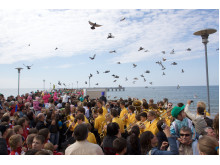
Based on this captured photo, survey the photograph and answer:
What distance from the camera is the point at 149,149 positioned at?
2.75 m

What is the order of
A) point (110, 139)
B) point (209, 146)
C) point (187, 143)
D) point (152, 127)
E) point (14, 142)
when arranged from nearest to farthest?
point (209, 146) → point (187, 143) → point (14, 142) → point (110, 139) → point (152, 127)

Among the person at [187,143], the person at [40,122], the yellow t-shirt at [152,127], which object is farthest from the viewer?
the person at [40,122]

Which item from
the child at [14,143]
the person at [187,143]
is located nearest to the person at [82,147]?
the child at [14,143]

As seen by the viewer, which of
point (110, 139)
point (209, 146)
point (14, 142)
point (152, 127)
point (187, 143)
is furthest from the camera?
point (152, 127)

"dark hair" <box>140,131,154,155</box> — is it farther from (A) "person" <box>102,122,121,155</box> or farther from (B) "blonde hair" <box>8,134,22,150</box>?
(B) "blonde hair" <box>8,134,22,150</box>

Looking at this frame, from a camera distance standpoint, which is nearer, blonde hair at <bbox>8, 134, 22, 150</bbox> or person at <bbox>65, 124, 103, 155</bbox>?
person at <bbox>65, 124, 103, 155</bbox>

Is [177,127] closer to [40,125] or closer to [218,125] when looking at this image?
[218,125]

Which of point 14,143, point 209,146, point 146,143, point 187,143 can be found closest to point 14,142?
point 14,143

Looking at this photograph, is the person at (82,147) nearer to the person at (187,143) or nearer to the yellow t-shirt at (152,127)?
the person at (187,143)

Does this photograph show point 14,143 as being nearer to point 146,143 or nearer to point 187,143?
point 146,143

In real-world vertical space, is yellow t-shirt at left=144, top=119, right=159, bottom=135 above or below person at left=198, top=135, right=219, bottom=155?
below

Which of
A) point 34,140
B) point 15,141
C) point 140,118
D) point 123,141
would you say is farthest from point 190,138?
point 15,141

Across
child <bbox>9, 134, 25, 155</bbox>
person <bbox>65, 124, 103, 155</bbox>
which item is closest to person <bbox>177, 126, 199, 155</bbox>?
person <bbox>65, 124, 103, 155</bbox>

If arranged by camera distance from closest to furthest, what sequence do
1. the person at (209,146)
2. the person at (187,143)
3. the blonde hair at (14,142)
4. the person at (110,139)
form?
the person at (209,146) → the person at (187,143) → the blonde hair at (14,142) → the person at (110,139)
